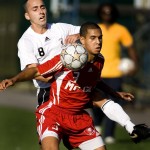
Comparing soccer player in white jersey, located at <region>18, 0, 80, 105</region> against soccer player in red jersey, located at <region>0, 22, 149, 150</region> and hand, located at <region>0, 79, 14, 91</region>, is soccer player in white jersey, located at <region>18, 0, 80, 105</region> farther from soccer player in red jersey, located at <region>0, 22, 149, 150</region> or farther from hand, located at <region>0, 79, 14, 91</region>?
hand, located at <region>0, 79, 14, 91</region>

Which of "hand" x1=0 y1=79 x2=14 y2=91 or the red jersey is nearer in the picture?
"hand" x1=0 y1=79 x2=14 y2=91

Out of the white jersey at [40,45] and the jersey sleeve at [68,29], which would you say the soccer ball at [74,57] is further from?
the jersey sleeve at [68,29]

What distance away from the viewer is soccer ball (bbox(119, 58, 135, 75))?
645 inches

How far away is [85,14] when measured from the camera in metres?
23.5

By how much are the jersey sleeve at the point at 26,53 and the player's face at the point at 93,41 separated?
83 cm

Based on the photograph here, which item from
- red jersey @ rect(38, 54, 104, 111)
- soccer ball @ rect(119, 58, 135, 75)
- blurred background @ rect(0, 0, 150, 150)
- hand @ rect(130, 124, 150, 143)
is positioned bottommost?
blurred background @ rect(0, 0, 150, 150)

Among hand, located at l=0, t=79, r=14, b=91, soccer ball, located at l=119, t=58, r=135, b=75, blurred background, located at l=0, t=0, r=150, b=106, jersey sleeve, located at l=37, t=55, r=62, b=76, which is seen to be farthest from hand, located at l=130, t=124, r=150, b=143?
blurred background, located at l=0, t=0, r=150, b=106

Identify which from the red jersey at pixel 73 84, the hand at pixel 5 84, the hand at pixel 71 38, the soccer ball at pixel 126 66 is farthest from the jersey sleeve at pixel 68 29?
the soccer ball at pixel 126 66

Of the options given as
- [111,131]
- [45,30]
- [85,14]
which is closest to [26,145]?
[111,131]

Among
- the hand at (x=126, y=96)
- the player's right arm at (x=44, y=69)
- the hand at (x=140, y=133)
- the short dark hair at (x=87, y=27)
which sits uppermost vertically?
the short dark hair at (x=87, y=27)

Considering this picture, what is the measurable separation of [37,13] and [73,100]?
1325mm

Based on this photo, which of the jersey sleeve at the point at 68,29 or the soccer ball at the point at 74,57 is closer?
the soccer ball at the point at 74,57

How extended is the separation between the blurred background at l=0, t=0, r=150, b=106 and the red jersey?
38.2 feet

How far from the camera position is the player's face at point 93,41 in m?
10.4
